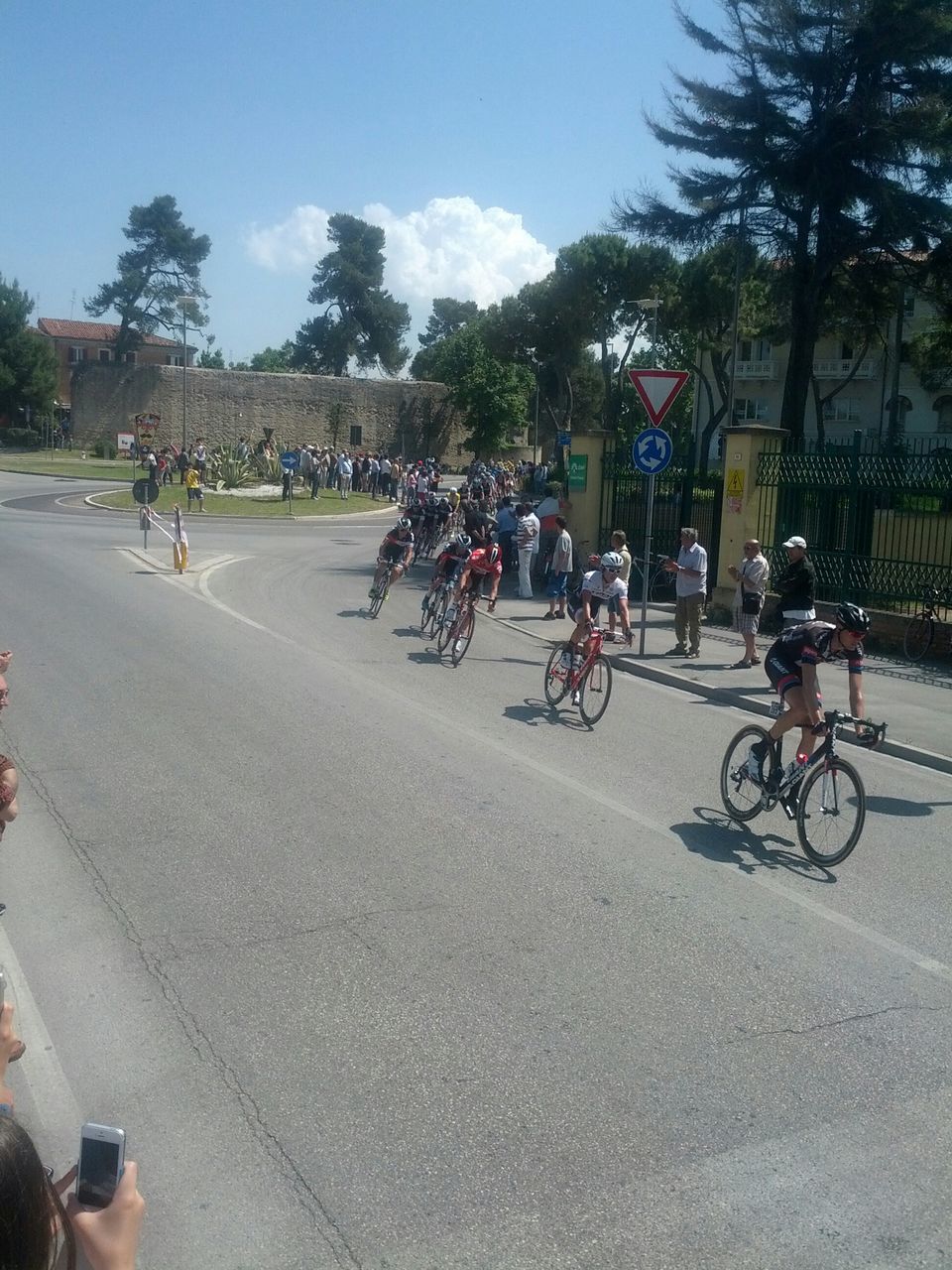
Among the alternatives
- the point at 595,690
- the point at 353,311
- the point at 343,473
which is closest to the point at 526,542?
the point at 595,690

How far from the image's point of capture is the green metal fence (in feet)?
51.5

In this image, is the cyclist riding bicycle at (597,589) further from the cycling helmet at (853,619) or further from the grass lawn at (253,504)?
the grass lawn at (253,504)

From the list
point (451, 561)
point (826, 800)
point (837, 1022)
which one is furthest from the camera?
point (451, 561)

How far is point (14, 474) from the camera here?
162 ft

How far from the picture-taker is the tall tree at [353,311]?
85.0 m

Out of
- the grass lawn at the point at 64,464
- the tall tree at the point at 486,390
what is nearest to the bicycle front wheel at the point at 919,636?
the grass lawn at the point at 64,464

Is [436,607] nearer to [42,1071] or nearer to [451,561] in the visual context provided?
[451,561]

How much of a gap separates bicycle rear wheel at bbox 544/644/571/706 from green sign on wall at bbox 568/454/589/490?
11791 millimetres

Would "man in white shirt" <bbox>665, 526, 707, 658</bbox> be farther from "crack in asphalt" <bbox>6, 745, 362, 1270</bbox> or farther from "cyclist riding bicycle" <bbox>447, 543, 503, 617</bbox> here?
"crack in asphalt" <bbox>6, 745, 362, 1270</bbox>

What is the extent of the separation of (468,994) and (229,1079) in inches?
45.1

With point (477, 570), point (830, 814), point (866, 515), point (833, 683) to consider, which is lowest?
point (833, 683)

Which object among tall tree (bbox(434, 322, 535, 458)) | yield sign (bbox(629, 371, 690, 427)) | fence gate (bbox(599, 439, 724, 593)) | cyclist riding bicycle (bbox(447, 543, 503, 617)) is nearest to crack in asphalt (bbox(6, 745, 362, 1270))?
cyclist riding bicycle (bbox(447, 543, 503, 617))

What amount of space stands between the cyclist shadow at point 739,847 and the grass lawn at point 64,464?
45.0 m

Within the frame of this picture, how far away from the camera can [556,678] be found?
1159 cm
